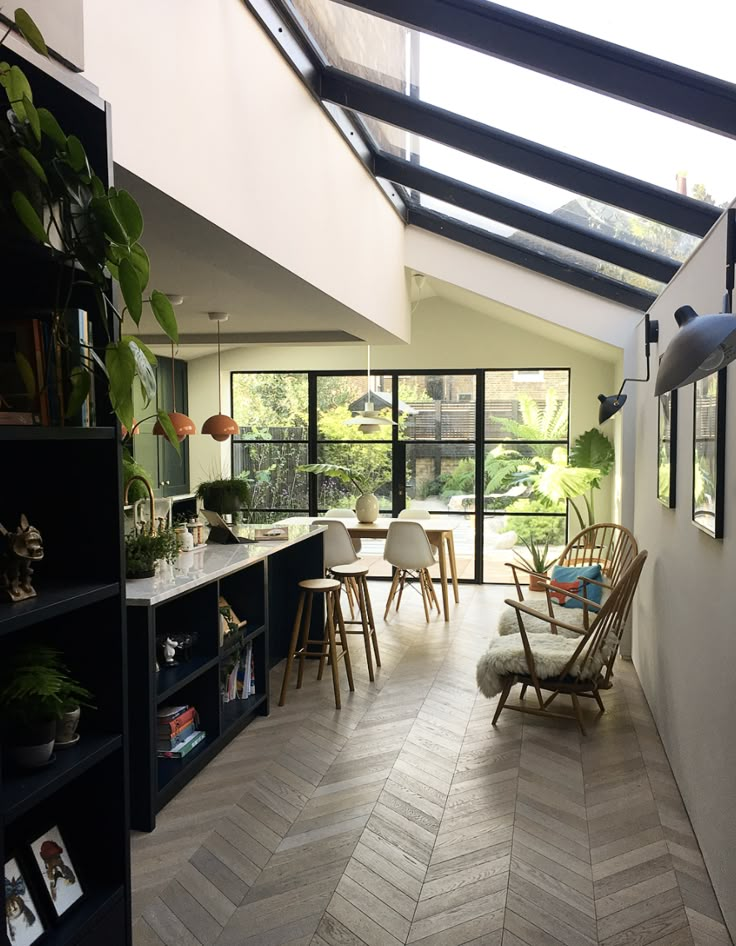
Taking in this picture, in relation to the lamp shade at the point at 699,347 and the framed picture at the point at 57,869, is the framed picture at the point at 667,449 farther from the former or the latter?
the framed picture at the point at 57,869

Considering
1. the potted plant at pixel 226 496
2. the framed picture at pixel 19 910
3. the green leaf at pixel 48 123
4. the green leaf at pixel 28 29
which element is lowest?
the framed picture at pixel 19 910

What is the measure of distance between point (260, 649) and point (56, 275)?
9.67ft

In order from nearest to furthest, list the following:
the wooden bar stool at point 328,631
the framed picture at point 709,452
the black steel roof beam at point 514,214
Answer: the framed picture at point 709,452 < the wooden bar stool at point 328,631 < the black steel roof beam at point 514,214

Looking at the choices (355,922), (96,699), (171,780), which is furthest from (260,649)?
A: (96,699)

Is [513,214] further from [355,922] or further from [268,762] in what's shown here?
[355,922]

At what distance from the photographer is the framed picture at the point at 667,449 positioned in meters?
3.87

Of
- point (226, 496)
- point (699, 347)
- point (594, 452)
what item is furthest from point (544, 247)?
point (699, 347)

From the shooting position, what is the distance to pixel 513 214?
542 cm

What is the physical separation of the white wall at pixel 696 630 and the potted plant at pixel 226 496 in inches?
102

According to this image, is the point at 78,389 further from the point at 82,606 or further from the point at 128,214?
the point at 82,606

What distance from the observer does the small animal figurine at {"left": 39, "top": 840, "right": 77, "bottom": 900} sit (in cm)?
195

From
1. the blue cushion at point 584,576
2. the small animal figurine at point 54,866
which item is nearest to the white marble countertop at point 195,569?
the small animal figurine at point 54,866

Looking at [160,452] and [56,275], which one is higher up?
[56,275]

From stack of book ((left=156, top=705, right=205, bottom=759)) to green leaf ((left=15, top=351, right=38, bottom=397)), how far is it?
2.22m
